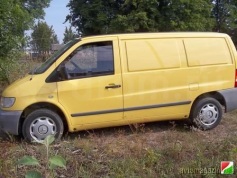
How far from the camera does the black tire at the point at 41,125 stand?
5734mm

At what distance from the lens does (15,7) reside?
9789mm

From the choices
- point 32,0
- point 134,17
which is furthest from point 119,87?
point 32,0

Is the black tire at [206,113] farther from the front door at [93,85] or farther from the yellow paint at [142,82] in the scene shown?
the front door at [93,85]

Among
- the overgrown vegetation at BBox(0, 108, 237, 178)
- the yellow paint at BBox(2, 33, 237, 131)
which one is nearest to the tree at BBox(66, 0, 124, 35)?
the yellow paint at BBox(2, 33, 237, 131)

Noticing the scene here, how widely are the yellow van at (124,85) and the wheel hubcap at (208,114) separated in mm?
19

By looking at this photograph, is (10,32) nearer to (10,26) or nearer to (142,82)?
(10,26)

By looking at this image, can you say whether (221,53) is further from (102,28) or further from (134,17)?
(102,28)

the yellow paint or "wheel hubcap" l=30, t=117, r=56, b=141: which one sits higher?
the yellow paint

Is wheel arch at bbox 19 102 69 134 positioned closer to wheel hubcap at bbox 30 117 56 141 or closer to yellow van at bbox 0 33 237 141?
yellow van at bbox 0 33 237 141

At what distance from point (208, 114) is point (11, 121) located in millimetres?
3541

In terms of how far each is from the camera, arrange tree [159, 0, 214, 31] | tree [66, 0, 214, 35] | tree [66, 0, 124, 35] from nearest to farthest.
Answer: tree [66, 0, 214, 35], tree [159, 0, 214, 31], tree [66, 0, 124, 35]

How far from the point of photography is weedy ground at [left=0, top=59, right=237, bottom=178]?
4.46 metres

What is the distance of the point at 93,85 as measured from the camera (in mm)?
5895

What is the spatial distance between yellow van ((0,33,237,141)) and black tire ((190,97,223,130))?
18mm
